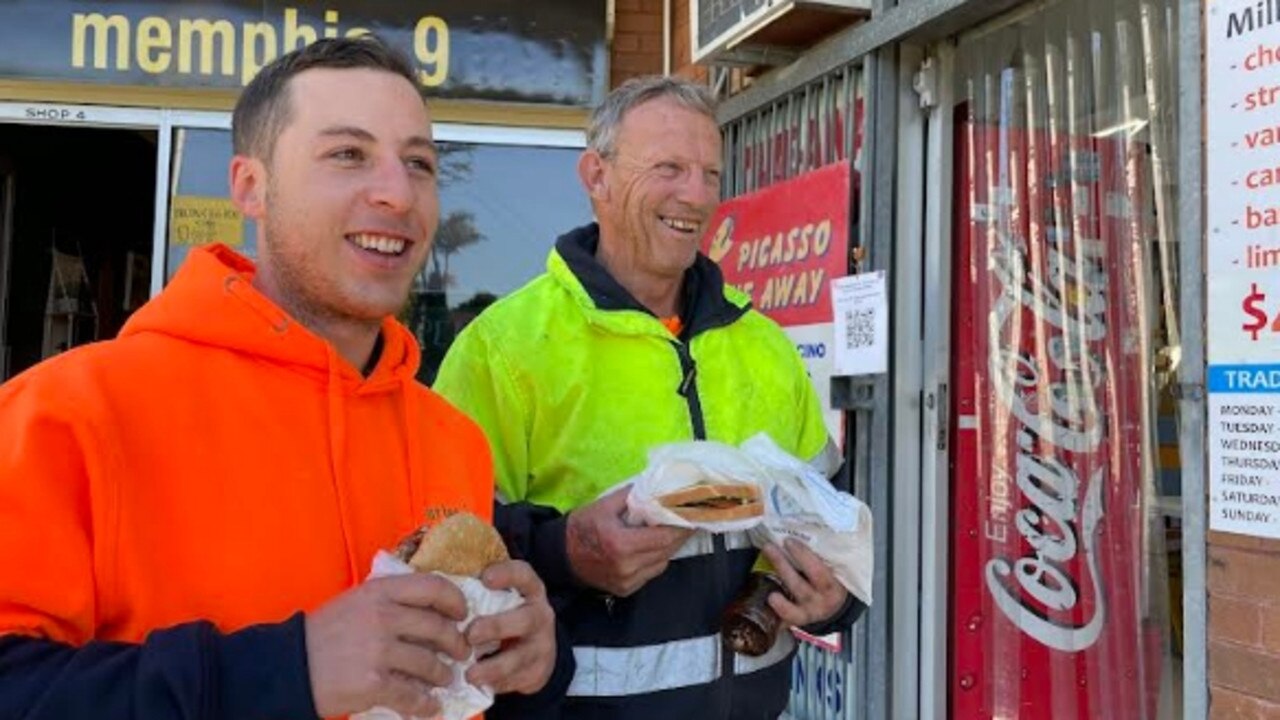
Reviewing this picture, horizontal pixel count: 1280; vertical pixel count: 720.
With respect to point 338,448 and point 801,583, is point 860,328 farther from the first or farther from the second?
point 338,448

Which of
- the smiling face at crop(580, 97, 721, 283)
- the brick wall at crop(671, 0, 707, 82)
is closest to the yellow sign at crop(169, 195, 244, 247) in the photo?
the brick wall at crop(671, 0, 707, 82)

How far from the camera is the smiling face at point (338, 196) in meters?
1.44

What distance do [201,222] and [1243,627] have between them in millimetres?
4503

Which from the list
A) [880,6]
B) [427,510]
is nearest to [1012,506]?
[880,6]

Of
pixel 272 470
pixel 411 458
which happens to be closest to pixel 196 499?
pixel 272 470

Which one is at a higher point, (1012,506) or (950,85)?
(950,85)

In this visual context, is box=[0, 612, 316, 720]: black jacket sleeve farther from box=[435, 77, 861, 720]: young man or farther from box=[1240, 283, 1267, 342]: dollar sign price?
box=[1240, 283, 1267, 342]: dollar sign price

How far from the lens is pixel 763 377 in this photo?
224cm

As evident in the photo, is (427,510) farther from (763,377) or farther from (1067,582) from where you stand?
(1067,582)

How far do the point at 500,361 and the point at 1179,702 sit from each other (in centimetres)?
214

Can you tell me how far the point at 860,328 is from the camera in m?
3.53

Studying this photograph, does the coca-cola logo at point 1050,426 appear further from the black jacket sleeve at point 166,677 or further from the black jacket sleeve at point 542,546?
the black jacket sleeve at point 166,677

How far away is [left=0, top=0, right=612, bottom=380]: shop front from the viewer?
5.03 m

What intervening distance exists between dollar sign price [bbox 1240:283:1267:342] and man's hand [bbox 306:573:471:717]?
175 cm
